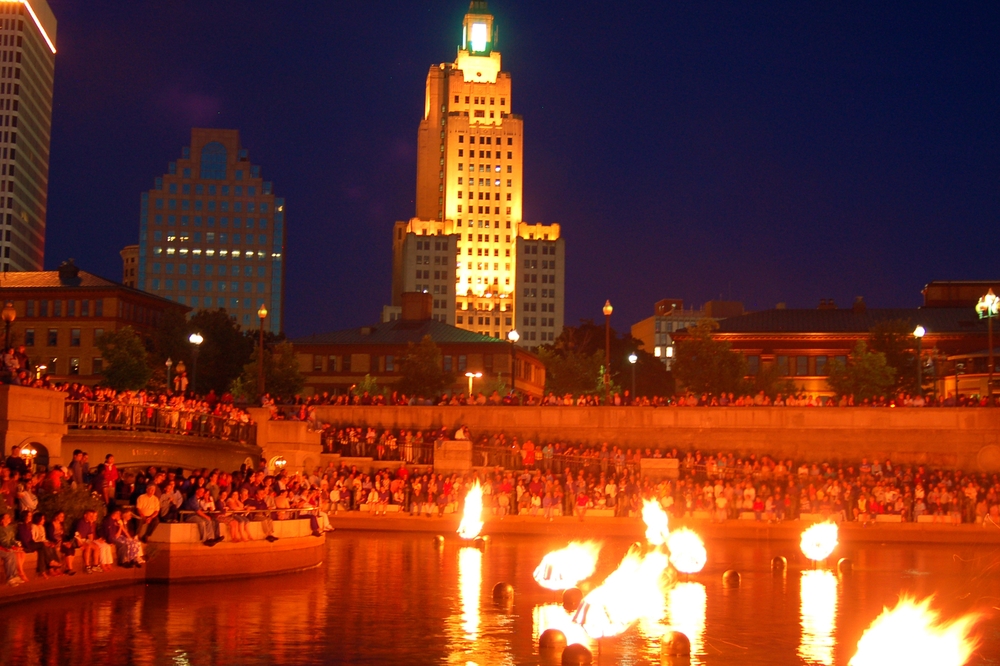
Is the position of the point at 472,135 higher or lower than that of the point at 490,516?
higher

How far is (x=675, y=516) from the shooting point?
39.3 metres

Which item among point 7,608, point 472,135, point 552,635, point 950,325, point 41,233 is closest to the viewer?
point 552,635

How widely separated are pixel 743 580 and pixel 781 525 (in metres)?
13.0

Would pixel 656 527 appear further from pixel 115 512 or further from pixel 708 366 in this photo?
pixel 708 366

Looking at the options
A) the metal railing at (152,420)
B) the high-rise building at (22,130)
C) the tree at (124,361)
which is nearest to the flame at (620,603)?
the metal railing at (152,420)

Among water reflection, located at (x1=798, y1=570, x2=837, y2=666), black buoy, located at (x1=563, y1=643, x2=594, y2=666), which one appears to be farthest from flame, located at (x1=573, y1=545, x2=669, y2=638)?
water reflection, located at (x1=798, y1=570, x2=837, y2=666)

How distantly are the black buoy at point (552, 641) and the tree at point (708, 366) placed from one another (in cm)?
5884

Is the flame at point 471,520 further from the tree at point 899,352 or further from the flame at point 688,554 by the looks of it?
the tree at point 899,352

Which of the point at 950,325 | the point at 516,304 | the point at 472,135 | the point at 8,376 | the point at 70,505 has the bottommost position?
the point at 70,505

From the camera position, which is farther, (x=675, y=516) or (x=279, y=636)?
(x=675, y=516)

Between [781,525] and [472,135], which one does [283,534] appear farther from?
[472,135]

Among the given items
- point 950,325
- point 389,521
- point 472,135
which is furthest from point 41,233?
point 389,521

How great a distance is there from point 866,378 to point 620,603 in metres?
53.9

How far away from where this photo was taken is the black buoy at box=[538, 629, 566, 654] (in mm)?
16906
